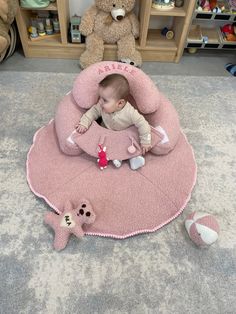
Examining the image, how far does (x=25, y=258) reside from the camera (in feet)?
3.70

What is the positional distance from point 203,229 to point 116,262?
376mm

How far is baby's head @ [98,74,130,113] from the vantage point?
1112 millimetres

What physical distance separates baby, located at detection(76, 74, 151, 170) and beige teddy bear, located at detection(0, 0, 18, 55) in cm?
76

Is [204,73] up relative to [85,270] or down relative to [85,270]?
up

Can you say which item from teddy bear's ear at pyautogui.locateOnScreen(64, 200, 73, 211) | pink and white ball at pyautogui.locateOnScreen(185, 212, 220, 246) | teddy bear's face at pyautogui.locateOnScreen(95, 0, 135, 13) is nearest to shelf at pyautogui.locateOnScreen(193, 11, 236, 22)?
teddy bear's face at pyautogui.locateOnScreen(95, 0, 135, 13)

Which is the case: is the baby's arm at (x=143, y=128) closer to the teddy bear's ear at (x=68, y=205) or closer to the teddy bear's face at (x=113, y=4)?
the teddy bear's ear at (x=68, y=205)

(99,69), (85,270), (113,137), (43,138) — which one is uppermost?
(99,69)

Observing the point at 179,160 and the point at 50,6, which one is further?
the point at 50,6

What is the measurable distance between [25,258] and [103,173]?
0.50m

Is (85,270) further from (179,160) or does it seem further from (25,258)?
(179,160)

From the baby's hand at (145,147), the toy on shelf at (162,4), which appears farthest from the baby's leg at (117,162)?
the toy on shelf at (162,4)

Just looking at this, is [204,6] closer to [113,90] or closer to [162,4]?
[162,4]


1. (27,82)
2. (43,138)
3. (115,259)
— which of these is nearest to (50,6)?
(27,82)

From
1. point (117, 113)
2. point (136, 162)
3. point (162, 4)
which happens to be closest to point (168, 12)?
point (162, 4)
